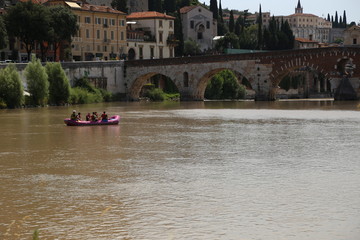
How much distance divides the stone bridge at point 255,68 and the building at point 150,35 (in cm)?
2016

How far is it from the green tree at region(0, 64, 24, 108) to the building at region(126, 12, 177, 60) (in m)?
45.8

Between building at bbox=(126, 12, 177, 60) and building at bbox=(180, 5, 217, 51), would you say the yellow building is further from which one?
building at bbox=(180, 5, 217, 51)

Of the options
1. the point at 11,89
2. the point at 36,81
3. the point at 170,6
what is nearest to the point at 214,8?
the point at 170,6

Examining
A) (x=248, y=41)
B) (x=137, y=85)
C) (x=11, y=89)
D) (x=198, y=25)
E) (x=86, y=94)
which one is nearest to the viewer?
(x=11, y=89)

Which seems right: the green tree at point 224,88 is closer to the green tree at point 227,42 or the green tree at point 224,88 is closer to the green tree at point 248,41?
the green tree at point 227,42

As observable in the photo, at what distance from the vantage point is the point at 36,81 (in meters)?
64.4

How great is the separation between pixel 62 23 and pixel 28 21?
5255 mm

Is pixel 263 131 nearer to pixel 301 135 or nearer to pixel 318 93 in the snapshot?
pixel 301 135

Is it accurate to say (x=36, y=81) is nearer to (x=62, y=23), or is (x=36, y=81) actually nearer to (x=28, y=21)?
(x=28, y=21)

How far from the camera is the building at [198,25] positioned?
132m

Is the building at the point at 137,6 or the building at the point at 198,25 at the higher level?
the building at the point at 137,6

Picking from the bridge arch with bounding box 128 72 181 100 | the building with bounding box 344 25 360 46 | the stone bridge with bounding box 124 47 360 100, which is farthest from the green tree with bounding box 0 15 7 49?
the building with bounding box 344 25 360 46

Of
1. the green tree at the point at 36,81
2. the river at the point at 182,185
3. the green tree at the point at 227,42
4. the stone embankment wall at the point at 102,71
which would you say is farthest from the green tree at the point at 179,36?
the river at the point at 182,185

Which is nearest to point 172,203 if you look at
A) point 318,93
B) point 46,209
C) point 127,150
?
point 46,209
